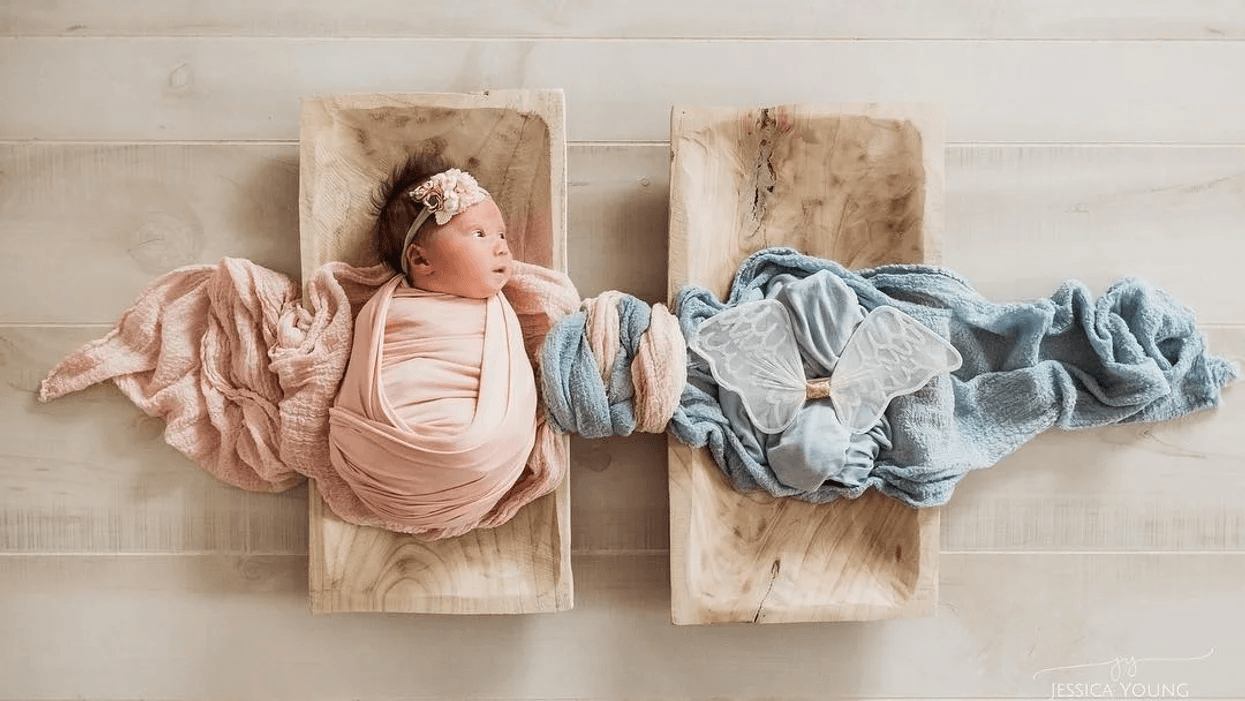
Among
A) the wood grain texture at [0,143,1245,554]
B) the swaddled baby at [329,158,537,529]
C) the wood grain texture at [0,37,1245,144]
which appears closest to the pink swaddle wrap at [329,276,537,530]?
the swaddled baby at [329,158,537,529]

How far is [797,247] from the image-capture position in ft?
3.50

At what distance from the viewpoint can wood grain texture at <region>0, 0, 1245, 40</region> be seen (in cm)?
106

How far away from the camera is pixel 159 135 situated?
1.07m

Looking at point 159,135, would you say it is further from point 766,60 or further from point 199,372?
point 766,60

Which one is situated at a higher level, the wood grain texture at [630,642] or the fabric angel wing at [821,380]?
the fabric angel wing at [821,380]

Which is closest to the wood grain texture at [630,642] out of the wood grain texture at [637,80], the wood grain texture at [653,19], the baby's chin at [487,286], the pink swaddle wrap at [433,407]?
the pink swaddle wrap at [433,407]

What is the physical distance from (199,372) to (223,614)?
32 cm

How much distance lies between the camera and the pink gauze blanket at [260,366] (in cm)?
97

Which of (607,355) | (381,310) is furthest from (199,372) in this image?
(607,355)

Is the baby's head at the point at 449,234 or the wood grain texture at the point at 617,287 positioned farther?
the wood grain texture at the point at 617,287

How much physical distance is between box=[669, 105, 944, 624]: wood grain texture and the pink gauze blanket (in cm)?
18

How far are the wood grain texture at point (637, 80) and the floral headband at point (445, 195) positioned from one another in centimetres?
19

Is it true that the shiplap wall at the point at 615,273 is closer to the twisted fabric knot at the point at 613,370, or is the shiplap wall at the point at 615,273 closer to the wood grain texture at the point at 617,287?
the wood grain texture at the point at 617,287

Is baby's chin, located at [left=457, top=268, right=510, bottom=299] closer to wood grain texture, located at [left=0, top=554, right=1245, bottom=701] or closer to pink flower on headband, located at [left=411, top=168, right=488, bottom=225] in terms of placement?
pink flower on headband, located at [left=411, top=168, right=488, bottom=225]
